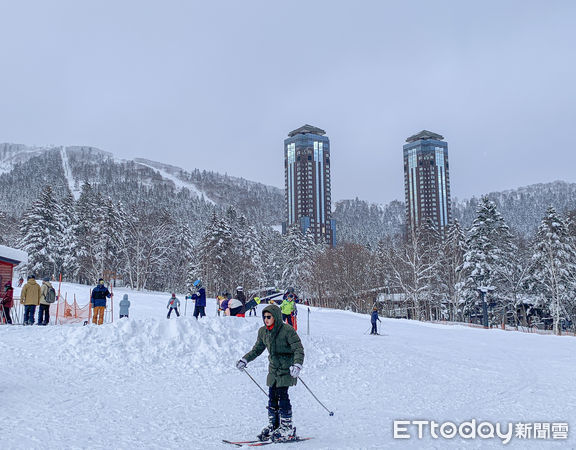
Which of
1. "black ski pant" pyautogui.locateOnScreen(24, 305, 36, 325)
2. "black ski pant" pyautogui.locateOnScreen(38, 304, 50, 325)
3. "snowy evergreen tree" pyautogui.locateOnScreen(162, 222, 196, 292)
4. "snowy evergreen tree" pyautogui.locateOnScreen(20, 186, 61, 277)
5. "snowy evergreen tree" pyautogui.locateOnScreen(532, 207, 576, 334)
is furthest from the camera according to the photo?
"snowy evergreen tree" pyautogui.locateOnScreen(162, 222, 196, 292)

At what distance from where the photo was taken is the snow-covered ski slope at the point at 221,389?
636 cm

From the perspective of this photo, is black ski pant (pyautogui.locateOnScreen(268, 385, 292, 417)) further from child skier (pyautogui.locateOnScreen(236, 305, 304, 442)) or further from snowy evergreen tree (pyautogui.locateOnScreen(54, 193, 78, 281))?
snowy evergreen tree (pyautogui.locateOnScreen(54, 193, 78, 281))

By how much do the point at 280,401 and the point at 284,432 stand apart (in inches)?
14.9

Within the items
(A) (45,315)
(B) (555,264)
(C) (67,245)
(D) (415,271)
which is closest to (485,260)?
(B) (555,264)

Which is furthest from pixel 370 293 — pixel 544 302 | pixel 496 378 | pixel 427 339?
pixel 496 378

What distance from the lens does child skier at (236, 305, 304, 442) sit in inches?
239

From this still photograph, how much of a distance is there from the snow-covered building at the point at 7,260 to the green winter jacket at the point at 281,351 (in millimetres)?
20369

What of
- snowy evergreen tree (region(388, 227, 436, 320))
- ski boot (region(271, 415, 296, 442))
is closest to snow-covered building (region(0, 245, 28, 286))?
Answer: ski boot (region(271, 415, 296, 442))

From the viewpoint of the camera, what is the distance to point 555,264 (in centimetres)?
3828

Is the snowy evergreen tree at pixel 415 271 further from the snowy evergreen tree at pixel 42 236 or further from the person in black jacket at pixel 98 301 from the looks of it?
the snowy evergreen tree at pixel 42 236

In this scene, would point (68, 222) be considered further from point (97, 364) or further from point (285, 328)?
point (285, 328)

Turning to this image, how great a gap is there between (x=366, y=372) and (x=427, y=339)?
9.52 meters

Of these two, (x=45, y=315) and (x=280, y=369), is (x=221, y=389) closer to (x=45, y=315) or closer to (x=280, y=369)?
(x=280, y=369)

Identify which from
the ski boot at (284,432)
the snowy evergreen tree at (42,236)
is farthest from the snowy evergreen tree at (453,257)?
the ski boot at (284,432)
